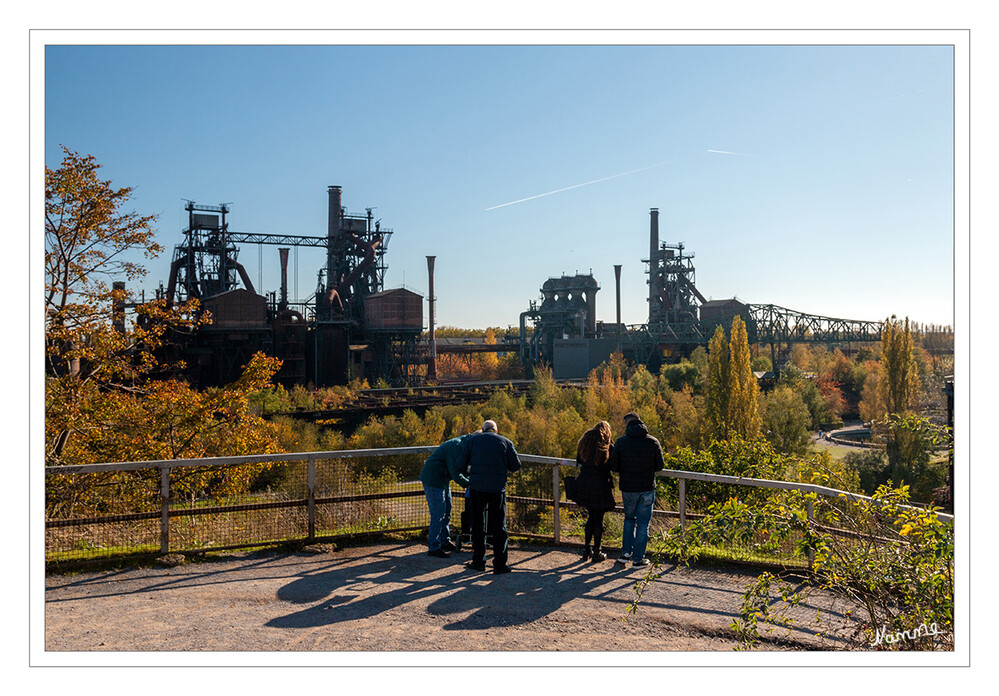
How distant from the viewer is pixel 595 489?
21.3 ft

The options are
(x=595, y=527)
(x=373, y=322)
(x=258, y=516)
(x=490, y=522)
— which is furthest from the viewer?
(x=373, y=322)

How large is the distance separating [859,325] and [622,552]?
84178mm

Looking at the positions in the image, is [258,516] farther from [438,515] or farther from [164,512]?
[438,515]

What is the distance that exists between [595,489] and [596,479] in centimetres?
10

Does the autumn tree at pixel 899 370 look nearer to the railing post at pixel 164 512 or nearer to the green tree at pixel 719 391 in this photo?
the green tree at pixel 719 391

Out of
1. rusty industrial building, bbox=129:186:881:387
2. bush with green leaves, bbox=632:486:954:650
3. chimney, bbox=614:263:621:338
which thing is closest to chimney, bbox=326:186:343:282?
rusty industrial building, bbox=129:186:881:387

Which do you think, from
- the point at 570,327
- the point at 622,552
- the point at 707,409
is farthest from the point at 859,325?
the point at 622,552

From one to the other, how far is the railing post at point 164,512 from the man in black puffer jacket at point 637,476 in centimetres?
419

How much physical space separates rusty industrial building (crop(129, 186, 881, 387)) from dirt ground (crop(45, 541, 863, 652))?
85.4 feet

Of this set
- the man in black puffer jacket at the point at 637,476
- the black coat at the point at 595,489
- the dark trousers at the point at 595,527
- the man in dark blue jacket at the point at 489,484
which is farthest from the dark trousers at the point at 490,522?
the man in black puffer jacket at the point at 637,476

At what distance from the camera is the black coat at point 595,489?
21.2 ft

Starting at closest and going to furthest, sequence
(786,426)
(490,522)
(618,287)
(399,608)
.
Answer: (399,608) → (490,522) → (786,426) → (618,287)

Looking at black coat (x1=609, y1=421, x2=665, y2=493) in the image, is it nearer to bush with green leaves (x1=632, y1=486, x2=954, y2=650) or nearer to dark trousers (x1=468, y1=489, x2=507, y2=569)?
dark trousers (x1=468, y1=489, x2=507, y2=569)

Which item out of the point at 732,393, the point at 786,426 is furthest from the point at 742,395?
the point at 786,426
